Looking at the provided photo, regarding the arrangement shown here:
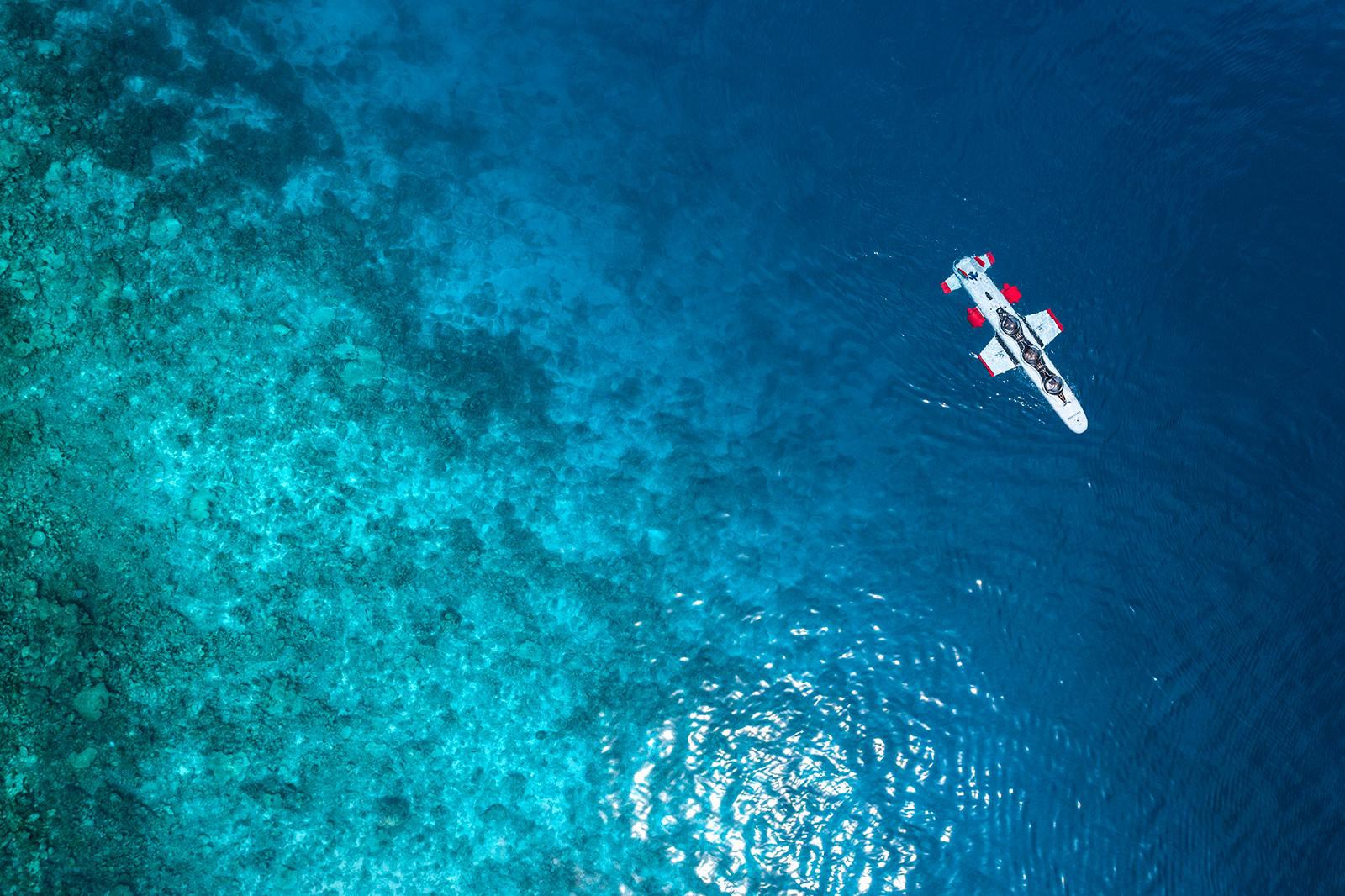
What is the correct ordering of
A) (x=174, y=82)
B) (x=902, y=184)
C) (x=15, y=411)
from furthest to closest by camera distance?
(x=902, y=184) → (x=174, y=82) → (x=15, y=411)

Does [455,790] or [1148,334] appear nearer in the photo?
[455,790]

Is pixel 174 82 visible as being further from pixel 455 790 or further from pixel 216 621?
pixel 455 790

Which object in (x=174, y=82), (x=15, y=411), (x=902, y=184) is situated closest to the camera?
(x=15, y=411)

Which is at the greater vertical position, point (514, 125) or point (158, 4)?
point (514, 125)

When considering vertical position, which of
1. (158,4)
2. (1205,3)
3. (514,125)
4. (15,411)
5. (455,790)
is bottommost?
(455,790)

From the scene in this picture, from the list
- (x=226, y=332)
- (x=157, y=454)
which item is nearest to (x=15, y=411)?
(x=157, y=454)

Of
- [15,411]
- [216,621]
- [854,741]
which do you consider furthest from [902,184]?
[15,411]
